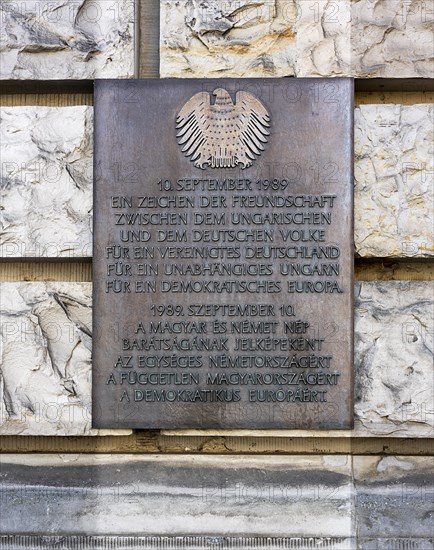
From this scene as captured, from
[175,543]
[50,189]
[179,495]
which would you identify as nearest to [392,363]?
[179,495]

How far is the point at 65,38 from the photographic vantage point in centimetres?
298

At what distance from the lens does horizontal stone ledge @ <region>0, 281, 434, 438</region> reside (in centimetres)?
290

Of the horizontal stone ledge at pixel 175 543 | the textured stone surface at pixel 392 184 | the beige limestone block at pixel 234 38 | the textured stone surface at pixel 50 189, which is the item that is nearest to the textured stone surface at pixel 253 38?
the beige limestone block at pixel 234 38

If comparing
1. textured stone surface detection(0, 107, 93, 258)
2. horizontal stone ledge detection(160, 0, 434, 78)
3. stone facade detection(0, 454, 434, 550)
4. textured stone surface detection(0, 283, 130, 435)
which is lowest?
stone facade detection(0, 454, 434, 550)

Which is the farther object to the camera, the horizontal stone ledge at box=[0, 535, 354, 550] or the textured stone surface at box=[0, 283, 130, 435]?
the textured stone surface at box=[0, 283, 130, 435]

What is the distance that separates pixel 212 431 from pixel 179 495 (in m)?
0.29

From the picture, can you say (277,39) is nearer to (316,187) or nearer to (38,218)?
(316,187)

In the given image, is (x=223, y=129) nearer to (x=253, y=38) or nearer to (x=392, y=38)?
(x=253, y=38)

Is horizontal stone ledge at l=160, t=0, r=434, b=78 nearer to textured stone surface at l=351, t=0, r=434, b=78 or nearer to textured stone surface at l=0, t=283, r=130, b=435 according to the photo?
textured stone surface at l=351, t=0, r=434, b=78

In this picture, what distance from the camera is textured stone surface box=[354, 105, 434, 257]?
2920mm

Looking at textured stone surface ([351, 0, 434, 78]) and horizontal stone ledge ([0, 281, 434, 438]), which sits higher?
textured stone surface ([351, 0, 434, 78])

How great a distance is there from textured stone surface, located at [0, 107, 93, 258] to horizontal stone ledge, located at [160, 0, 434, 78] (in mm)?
484

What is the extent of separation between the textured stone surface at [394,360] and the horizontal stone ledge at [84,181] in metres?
0.18

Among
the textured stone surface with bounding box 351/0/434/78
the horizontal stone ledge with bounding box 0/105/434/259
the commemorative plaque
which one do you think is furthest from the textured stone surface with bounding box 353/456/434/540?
the textured stone surface with bounding box 351/0/434/78
